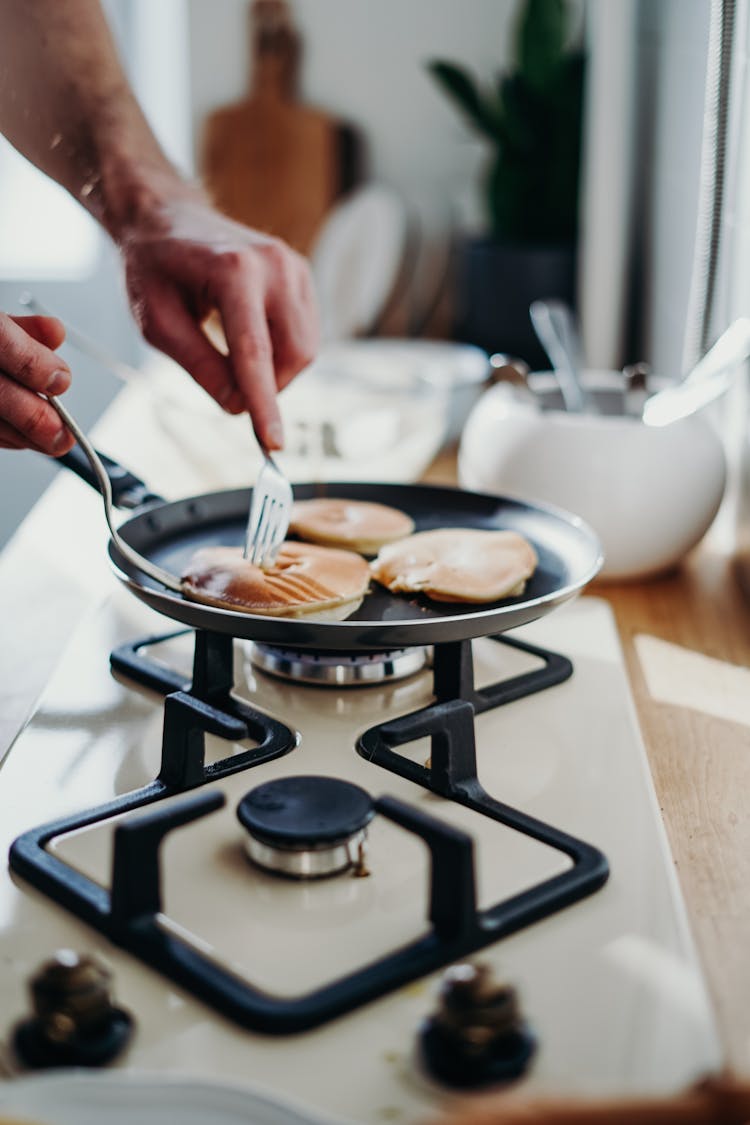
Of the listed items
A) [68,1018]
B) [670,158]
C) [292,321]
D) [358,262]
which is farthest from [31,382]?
[358,262]

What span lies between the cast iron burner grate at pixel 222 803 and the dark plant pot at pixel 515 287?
126cm

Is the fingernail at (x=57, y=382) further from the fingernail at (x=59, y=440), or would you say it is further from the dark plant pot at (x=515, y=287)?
the dark plant pot at (x=515, y=287)

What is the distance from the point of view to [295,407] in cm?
153

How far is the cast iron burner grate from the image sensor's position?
53cm

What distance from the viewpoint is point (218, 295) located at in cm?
102

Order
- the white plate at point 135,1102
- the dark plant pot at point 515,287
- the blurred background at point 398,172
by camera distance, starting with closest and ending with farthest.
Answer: the white plate at point 135,1102 → the blurred background at point 398,172 → the dark plant pot at point 515,287

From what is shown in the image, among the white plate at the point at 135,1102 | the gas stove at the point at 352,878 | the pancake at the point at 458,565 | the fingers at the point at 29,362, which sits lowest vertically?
the gas stove at the point at 352,878

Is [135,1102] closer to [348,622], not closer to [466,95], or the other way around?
[348,622]

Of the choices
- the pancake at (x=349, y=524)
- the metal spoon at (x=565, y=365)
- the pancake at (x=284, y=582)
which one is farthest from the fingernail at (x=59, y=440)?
the metal spoon at (x=565, y=365)

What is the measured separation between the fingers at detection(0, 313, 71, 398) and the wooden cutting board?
180 cm

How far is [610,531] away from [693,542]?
10 cm

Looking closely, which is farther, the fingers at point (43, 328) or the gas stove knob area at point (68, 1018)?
the fingers at point (43, 328)

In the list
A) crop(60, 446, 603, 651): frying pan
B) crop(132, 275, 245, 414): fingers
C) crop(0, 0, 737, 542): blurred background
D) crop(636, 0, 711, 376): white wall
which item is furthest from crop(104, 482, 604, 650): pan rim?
crop(0, 0, 737, 542): blurred background

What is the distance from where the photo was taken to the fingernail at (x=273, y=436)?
97cm
